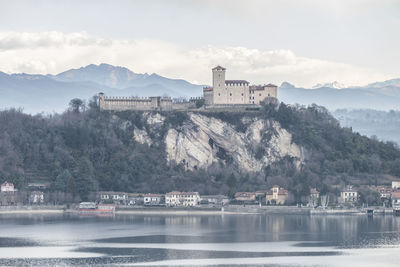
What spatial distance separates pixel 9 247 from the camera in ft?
175

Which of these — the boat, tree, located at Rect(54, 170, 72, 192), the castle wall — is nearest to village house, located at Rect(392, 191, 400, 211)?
the castle wall

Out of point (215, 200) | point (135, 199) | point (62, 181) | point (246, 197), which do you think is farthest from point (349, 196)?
point (62, 181)

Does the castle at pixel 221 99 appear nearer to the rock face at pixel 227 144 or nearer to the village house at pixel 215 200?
the rock face at pixel 227 144

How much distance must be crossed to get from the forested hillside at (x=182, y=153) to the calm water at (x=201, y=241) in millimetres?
10916

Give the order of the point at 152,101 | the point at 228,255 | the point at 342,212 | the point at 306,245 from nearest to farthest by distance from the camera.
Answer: the point at 228,255 → the point at 306,245 → the point at 342,212 → the point at 152,101

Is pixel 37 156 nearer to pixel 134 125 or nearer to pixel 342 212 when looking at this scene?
pixel 134 125

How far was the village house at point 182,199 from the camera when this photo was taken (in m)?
81.8

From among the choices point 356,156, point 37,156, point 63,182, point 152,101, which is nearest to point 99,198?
point 63,182

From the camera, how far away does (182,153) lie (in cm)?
9125

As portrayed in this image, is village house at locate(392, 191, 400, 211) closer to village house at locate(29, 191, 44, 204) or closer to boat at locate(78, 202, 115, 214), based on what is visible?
boat at locate(78, 202, 115, 214)

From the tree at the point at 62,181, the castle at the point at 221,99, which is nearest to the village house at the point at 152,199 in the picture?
the tree at the point at 62,181

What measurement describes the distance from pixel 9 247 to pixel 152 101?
43301mm

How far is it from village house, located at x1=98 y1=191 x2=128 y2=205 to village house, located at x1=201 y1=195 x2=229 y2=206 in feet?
22.9

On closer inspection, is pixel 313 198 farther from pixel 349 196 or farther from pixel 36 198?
pixel 36 198
